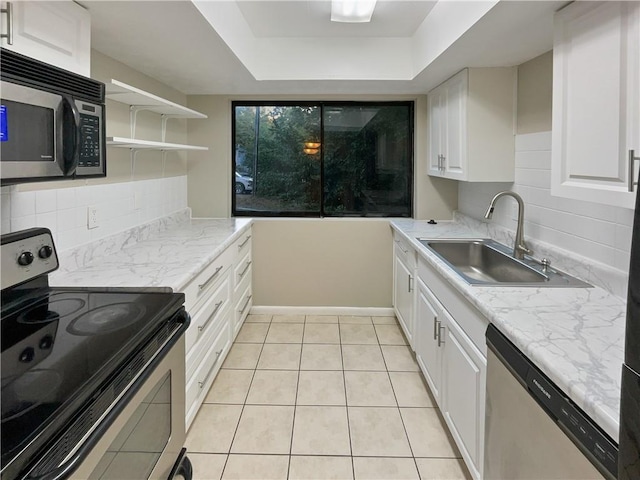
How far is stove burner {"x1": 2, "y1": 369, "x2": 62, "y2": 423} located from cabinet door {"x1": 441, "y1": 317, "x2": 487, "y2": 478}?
4.62 feet

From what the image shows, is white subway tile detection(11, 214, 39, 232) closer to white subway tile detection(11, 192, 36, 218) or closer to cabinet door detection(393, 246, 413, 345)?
white subway tile detection(11, 192, 36, 218)

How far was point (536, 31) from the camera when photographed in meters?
2.02

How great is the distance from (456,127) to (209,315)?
215 centimetres

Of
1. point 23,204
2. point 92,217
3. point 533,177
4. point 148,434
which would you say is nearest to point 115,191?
Result: point 92,217

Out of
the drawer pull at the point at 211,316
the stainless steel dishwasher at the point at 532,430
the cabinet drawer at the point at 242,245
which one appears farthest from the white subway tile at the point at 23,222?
the stainless steel dishwasher at the point at 532,430

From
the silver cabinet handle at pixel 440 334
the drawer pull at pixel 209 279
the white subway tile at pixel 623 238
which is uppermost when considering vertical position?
the white subway tile at pixel 623 238

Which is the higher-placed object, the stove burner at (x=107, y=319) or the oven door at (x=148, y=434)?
the stove burner at (x=107, y=319)

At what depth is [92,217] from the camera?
2213 mm

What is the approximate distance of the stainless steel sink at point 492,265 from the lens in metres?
2.00

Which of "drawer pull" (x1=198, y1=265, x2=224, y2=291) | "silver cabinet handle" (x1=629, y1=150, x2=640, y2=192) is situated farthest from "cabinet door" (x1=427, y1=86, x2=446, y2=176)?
"silver cabinet handle" (x1=629, y1=150, x2=640, y2=192)

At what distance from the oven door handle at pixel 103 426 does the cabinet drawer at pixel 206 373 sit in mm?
802

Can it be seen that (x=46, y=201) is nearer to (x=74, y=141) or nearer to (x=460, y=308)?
(x=74, y=141)

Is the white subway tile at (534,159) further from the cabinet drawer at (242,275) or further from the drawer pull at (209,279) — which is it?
the cabinet drawer at (242,275)

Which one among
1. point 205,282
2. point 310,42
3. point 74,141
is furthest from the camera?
point 310,42
